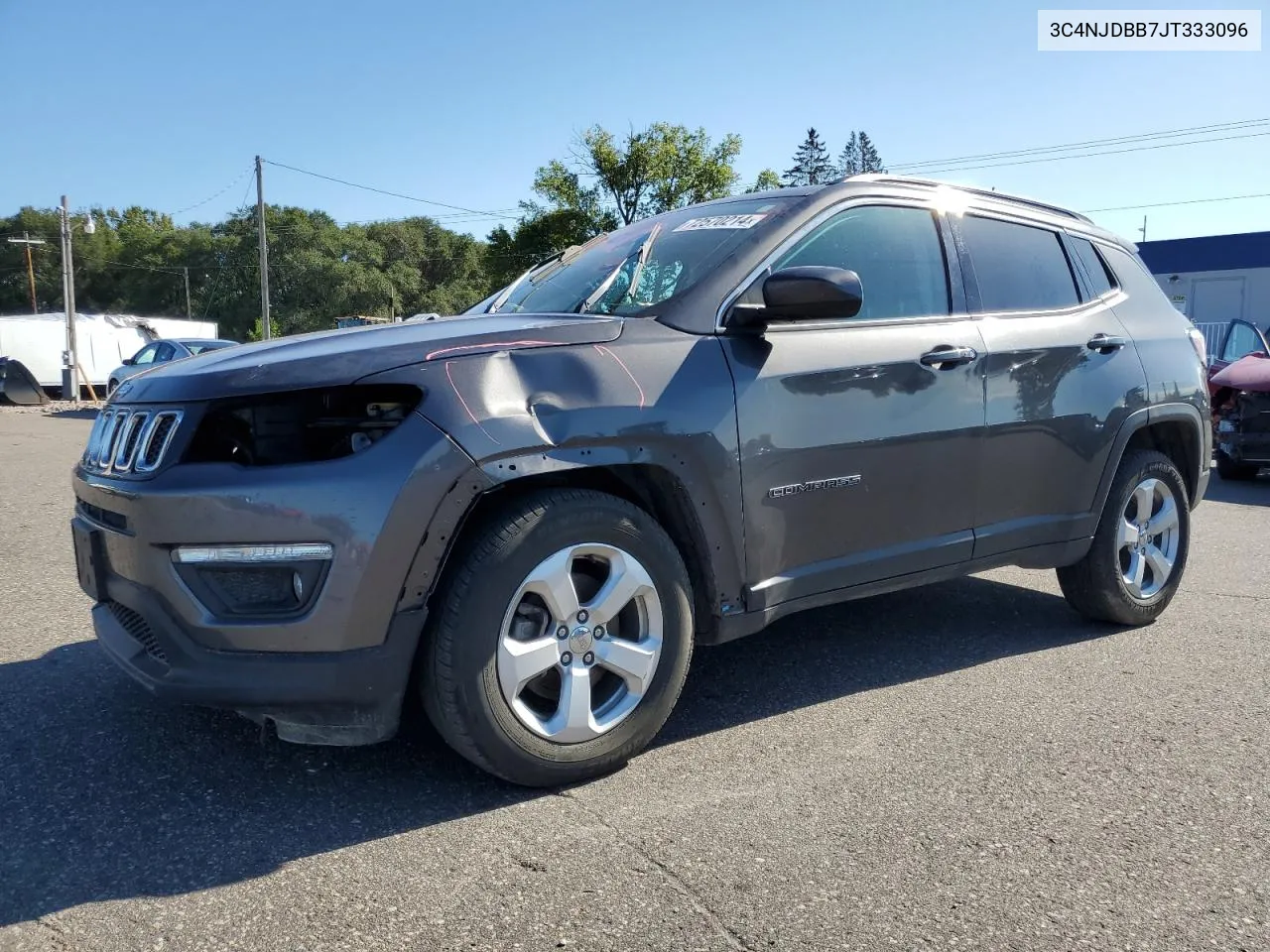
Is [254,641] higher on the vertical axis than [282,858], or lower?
higher

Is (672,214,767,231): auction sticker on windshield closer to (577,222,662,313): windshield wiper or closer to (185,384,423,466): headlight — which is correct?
(577,222,662,313): windshield wiper

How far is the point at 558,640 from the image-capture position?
2.83 meters

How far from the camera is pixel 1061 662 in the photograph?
4172 mm

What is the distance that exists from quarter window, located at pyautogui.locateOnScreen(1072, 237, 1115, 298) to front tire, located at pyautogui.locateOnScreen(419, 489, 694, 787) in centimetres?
277

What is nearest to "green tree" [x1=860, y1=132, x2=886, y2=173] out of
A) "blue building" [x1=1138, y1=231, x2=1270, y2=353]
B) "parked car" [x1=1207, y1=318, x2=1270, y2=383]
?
"blue building" [x1=1138, y1=231, x2=1270, y2=353]

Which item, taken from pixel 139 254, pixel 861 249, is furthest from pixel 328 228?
pixel 861 249

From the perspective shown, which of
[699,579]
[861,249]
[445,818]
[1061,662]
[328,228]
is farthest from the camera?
[328,228]

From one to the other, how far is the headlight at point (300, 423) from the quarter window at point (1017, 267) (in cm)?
246

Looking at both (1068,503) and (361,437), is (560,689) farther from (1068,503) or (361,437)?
(1068,503)

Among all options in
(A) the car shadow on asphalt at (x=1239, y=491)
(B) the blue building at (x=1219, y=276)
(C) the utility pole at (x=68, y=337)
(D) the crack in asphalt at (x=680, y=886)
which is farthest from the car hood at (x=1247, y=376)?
(C) the utility pole at (x=68, y=337)

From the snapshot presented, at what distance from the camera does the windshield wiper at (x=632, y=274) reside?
3.55 m

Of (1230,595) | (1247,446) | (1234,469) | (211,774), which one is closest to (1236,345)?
(1234,469)

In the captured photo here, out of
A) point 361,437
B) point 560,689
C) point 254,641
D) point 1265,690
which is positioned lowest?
point 1265,690

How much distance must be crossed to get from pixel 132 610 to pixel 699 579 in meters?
1.64
